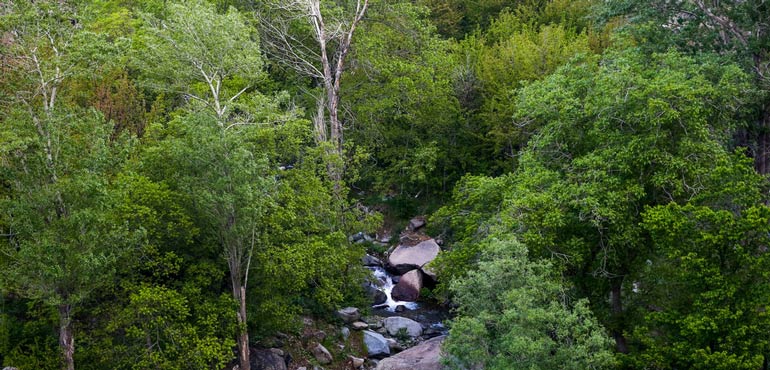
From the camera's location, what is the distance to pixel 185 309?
67.8 ft

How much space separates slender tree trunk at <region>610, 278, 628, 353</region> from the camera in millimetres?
20750

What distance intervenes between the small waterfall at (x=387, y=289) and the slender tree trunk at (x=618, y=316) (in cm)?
1190

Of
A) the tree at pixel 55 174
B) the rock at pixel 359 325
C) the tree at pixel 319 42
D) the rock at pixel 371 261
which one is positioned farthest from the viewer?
the rock at pixel 371 261

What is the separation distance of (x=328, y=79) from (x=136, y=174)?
517 inches

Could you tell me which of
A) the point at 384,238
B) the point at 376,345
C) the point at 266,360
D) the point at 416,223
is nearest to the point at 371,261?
the point at 384,238

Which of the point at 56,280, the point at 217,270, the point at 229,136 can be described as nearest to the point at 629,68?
the point at 229,136

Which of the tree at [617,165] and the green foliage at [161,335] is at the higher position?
the tree at [617,165]

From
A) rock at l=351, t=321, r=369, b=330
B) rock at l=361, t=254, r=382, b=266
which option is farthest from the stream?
rock at l=351, t=321, r=369, b=330

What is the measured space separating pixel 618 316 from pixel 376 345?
9.64 m

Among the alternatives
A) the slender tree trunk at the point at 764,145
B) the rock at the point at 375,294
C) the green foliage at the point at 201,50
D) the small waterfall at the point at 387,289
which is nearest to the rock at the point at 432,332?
the small waterfall at the point at 387,289

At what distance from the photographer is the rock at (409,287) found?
32500 millimetres

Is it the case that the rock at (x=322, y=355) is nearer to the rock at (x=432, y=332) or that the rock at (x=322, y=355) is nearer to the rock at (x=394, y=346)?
the rock at (x=394, y=346)

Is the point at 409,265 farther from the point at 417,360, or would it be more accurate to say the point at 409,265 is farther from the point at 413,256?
the point at 417,360

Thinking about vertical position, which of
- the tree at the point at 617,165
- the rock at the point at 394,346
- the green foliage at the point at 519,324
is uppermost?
the tree at the point at 617,165
